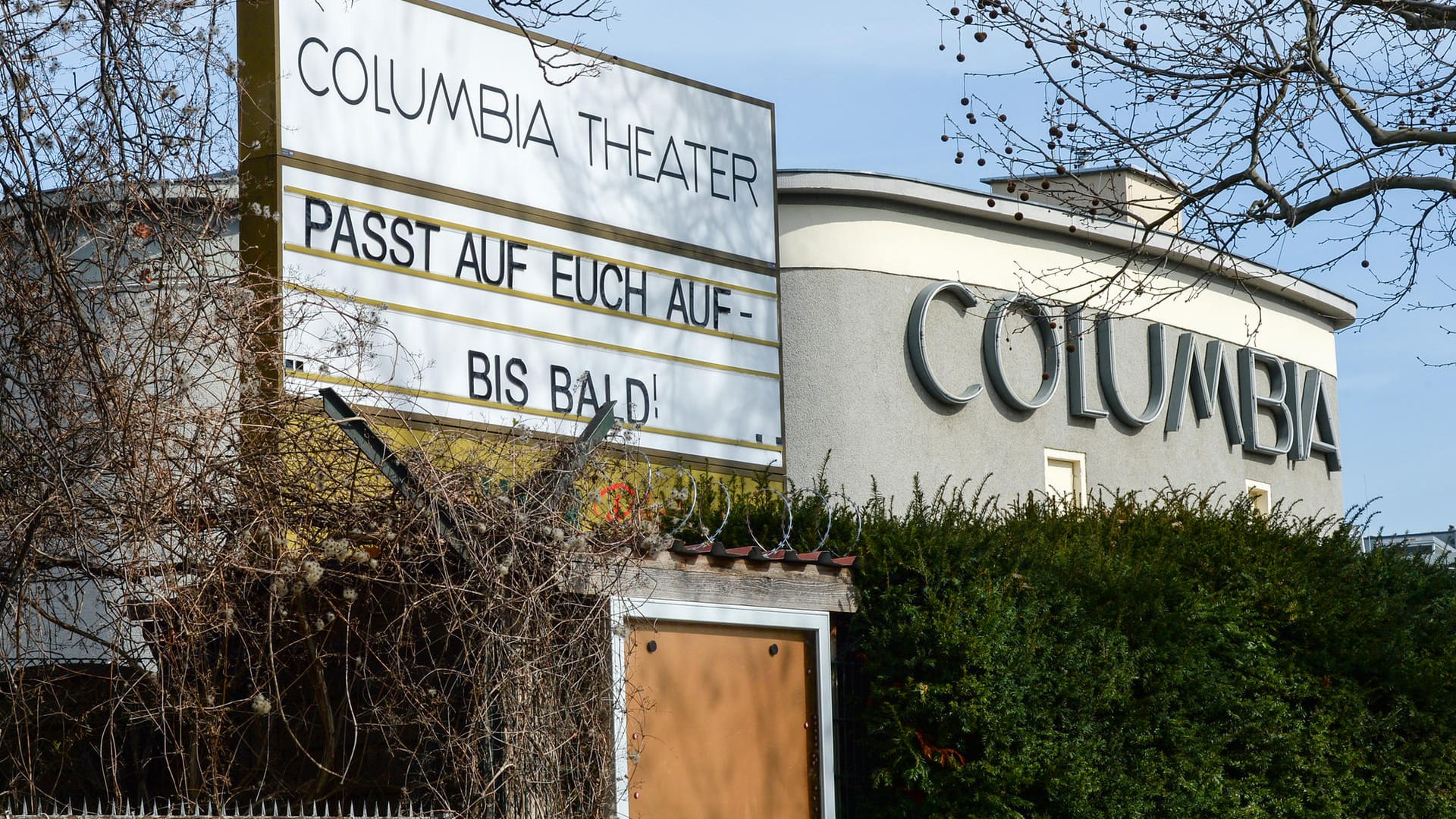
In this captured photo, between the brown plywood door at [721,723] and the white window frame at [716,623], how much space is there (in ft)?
0.14

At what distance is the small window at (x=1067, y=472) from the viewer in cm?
1750

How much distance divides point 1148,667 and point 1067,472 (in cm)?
658

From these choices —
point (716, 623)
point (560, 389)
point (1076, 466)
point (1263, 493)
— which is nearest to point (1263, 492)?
point (1263, 493)

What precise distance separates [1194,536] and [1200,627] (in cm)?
114

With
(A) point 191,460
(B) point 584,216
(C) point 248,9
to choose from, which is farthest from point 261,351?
(B) point 584,216

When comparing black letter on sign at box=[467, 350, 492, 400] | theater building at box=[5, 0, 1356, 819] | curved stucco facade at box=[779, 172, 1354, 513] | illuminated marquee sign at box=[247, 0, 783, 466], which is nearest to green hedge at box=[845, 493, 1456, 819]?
theater building at box=[5, 0, 1356, 819]

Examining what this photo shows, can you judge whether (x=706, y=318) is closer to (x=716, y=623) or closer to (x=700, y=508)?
(x=700, y=508)

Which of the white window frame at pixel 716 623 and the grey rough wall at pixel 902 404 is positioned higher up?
the grey rough wall at pixel 902 404

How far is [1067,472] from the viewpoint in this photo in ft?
58.1

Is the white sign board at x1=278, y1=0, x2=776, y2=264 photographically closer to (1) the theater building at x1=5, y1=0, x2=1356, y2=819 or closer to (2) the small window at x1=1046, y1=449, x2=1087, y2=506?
(1) the theater building at x1=5, y1=0, x2=1356, y2=819

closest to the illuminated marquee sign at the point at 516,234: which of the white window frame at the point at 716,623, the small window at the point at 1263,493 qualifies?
the white window frame at the point at 716,623

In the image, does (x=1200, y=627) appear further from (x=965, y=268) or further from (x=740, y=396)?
(x=965, y=268)

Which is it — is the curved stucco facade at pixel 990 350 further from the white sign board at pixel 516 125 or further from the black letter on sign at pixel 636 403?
the black letter on sign at pixel 636 403

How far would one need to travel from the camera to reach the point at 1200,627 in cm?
1159
